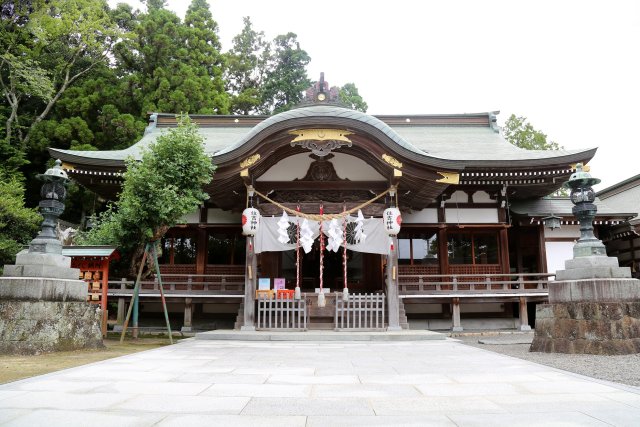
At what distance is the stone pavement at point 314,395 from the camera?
3211mm

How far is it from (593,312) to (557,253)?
8.17 meters

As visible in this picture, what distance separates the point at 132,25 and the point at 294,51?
1449 cm

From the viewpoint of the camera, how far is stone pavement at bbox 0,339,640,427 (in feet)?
10.5

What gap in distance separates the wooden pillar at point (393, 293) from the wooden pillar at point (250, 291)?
360 cm

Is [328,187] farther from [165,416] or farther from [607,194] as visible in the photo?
[607,194]

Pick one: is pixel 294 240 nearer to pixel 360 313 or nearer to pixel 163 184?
pixel 360 313

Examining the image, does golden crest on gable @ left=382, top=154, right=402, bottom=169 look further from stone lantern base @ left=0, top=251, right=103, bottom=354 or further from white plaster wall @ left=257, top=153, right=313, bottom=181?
stone lantern base @ left=0, top=251, right=103, bottom=354

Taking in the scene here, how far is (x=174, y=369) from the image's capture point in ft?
18.1

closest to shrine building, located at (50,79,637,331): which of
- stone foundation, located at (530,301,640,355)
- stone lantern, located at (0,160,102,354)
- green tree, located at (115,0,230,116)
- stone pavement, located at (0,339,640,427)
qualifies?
stone lantern, located at (0,160,102,354)

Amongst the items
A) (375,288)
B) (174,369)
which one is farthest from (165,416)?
(375,288)

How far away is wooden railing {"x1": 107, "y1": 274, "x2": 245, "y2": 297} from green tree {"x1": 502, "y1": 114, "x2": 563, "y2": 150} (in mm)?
21997

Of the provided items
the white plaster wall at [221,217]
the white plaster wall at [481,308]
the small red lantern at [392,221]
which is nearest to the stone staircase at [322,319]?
the small red lantern at [392,221]

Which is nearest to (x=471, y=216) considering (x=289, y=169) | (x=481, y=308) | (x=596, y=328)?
(x=481, y=308)

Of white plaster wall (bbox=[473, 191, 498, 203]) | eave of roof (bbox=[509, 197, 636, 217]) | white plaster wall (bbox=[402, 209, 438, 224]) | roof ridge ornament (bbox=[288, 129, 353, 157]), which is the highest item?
roof ridge ornament (bbox=[288, 129, 353, 157])
